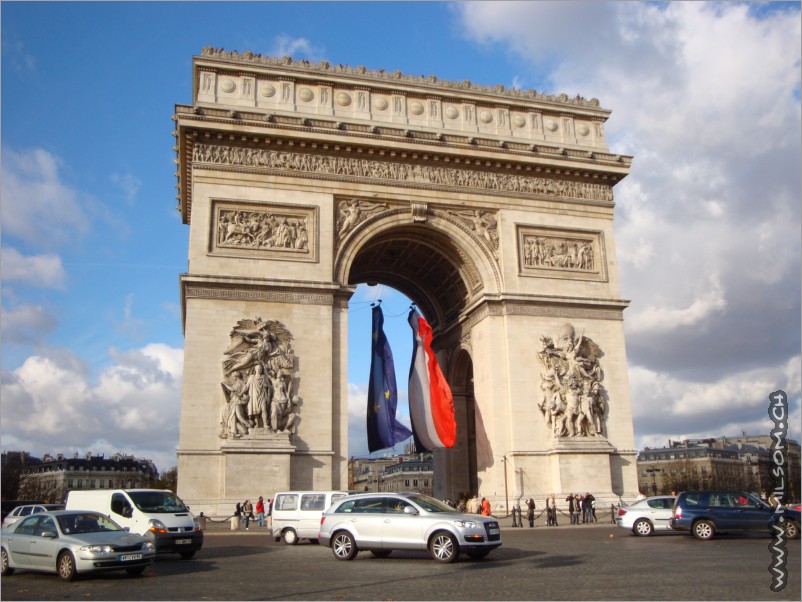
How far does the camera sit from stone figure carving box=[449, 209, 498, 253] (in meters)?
31.8

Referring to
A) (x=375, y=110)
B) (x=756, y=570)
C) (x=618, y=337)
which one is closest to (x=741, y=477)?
(x=618, y=337)

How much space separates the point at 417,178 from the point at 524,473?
12.3 m

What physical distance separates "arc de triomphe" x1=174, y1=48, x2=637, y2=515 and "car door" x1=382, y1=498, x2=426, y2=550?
1146 cm

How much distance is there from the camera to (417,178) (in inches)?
1241

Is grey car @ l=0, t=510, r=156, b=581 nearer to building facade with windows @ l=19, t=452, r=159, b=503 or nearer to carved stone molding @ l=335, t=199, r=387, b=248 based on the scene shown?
carved stone molding @ l=335, t=199, r=387, b=248

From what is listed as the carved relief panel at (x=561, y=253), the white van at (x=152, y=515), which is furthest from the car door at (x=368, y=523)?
the carved relief panel at (x=561, y=253)

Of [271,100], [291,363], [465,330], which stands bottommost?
[291,363]

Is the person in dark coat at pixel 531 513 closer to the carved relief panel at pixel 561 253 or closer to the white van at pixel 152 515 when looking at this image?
the carved relief panel at pixel 561 253

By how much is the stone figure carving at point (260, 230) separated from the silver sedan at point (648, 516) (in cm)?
1492

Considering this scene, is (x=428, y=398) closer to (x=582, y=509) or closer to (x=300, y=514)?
(x=582, y=509)

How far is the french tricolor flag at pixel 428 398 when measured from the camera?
31344 millimetres

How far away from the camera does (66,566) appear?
13391 millimetres

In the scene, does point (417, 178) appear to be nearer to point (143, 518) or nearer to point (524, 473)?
point (524, 473)

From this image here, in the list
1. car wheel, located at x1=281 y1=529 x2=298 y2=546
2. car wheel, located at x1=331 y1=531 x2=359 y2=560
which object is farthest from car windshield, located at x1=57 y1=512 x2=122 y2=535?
car wheel, located at x1=281 y1=529 x2=298 y2=546
